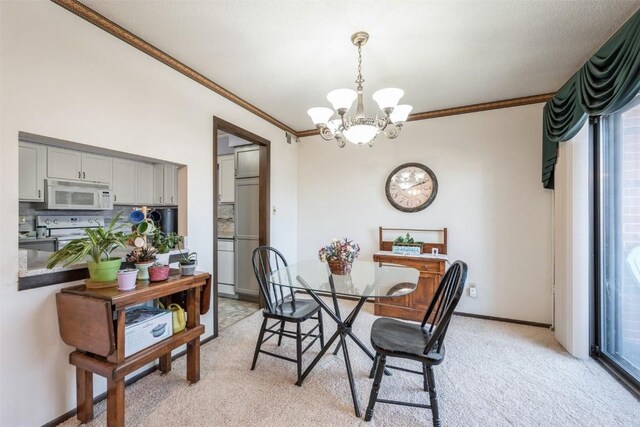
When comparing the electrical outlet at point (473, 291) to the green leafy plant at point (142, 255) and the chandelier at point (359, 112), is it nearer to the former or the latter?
the chandelier at point (359, 112)

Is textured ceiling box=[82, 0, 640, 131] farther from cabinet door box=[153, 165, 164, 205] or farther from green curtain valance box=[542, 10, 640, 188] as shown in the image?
cabinet door box=[153, 165, 164, 205]

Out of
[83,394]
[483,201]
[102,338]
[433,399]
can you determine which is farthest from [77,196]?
[483,201]

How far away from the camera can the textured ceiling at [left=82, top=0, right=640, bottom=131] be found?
5.82 feet

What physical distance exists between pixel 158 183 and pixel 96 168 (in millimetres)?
876

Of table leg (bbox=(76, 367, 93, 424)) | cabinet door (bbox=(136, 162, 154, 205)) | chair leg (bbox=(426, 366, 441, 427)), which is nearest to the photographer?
chair leg (bbox=(426, 366, 441, 427))

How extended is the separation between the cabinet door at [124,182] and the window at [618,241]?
5580 mm

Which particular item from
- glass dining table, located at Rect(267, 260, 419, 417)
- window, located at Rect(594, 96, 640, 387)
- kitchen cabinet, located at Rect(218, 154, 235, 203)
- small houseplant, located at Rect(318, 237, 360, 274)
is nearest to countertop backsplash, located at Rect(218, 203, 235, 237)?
kitchen cabinet, located at Rect(218, 154, 235, 203)

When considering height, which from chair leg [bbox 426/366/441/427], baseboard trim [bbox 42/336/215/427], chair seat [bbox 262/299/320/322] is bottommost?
baseboard trim [bbox 42/336/215/427]

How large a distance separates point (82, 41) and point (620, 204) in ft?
13.4

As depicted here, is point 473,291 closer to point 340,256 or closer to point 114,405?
point 340,256

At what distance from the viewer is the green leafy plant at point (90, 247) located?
1.56 meters

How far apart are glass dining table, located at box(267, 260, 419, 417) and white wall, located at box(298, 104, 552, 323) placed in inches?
53.6

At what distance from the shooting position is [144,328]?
1.71m

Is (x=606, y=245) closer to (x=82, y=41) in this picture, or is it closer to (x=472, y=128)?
(x=472, y=128)
